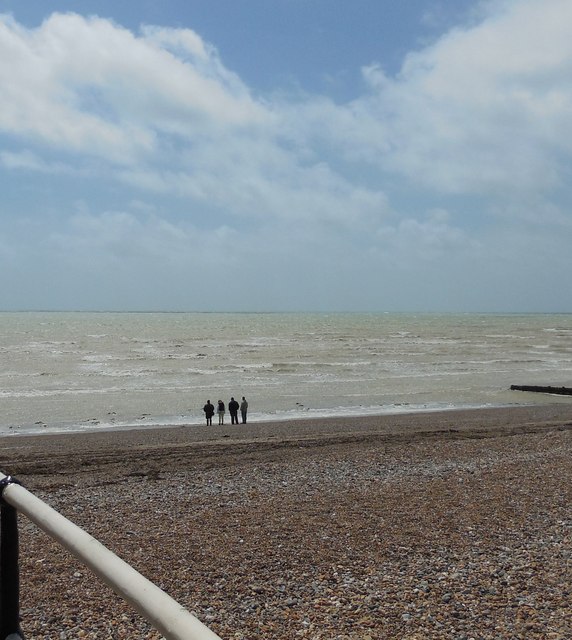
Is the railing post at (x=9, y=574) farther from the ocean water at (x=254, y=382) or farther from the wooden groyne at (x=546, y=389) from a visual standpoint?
the wooden groyne at (x=546, y=389)

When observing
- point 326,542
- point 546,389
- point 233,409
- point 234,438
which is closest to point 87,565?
point 326,542

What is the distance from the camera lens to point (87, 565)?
2.19 meters

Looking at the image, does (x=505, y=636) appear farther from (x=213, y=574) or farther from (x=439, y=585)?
(x=213, y=574)

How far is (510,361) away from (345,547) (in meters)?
51.6

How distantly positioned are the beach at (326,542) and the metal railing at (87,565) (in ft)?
8.33

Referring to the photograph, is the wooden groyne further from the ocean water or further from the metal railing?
the metal railing

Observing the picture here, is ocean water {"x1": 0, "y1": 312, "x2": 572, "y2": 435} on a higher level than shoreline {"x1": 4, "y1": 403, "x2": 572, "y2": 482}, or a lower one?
lower

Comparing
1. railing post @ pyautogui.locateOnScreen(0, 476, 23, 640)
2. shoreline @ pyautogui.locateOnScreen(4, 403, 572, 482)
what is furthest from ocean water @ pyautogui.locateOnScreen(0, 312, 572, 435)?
railing post @ pyautogui.locateOnScreen(0, 476, 23, 640)

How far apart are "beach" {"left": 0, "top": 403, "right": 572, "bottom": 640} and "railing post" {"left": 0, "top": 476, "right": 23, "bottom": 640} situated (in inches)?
97.5

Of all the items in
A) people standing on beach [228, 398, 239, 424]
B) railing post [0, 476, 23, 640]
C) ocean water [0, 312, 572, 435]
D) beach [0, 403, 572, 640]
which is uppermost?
railing post [0, 476, 23, 640]

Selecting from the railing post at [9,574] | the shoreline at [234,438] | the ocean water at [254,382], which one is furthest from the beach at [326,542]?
the ocean water at [254,382]

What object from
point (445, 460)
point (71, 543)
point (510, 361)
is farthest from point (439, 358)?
point (71, 543)

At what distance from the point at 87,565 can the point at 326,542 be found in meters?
5.07

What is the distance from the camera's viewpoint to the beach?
5078mm
